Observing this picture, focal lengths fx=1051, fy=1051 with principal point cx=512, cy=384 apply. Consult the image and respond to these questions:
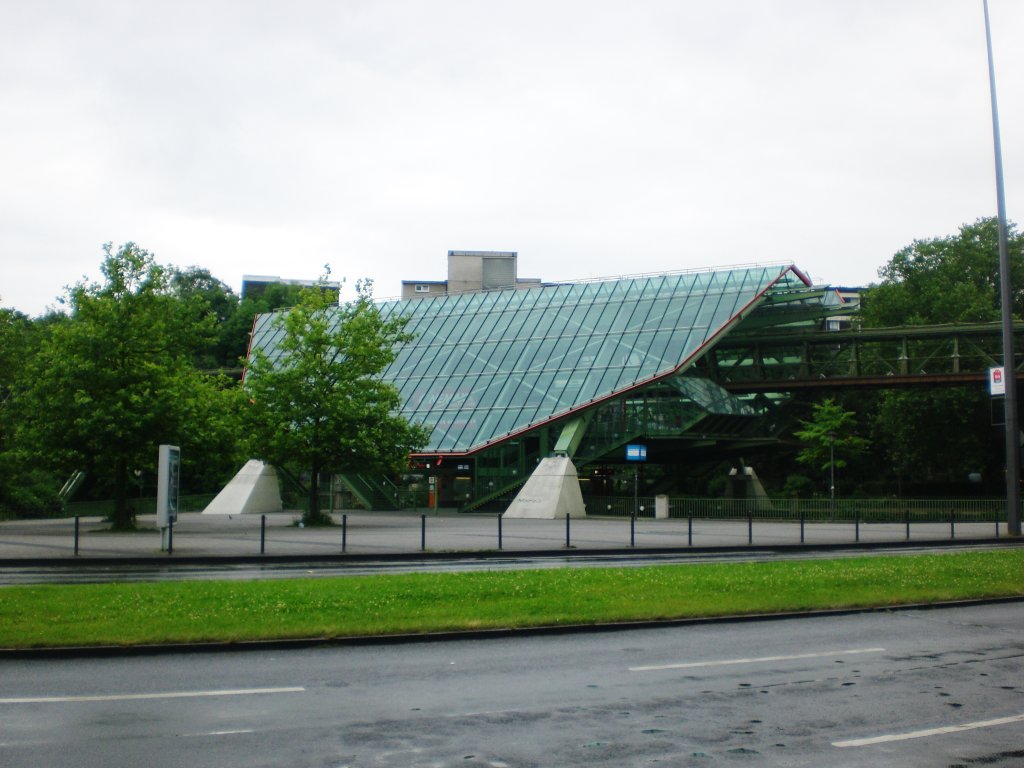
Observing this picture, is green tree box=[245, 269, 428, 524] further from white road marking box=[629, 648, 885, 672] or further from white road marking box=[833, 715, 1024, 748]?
white road marking box=[833, 715, 1024, 748]

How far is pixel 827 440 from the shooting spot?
59.8 meters

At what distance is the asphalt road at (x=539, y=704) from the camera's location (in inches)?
275

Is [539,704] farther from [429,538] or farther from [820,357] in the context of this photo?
[820,357]

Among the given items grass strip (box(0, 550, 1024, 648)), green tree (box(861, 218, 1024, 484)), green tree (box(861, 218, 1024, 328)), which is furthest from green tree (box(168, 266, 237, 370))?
green tree (box(861, 218, 1024, 328))

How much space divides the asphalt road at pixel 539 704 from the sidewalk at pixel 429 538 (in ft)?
43.2

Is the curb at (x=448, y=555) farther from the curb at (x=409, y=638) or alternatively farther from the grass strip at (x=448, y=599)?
the curb at (x=409, y=638)

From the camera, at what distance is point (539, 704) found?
8.51 m

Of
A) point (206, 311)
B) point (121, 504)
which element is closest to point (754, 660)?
point (121, 504)

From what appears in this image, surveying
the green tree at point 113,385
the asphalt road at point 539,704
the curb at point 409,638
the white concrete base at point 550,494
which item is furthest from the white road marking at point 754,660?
the white concrete base at point 550,494

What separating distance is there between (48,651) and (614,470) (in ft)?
175

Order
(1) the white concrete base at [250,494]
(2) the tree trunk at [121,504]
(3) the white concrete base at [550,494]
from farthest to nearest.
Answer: (1) the white concrete base at [250,494]
(3) the white concrete base at [550,494]
(2) the tree trunk at [121,504]

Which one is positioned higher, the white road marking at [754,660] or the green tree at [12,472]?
the green tree at [12,472]

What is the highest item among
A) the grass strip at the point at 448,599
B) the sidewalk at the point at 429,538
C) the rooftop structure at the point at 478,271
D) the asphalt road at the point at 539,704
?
the rooftop structure at the point at 478,271

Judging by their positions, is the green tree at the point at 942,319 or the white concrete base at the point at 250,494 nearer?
the white concrete base at the point at 250,494
